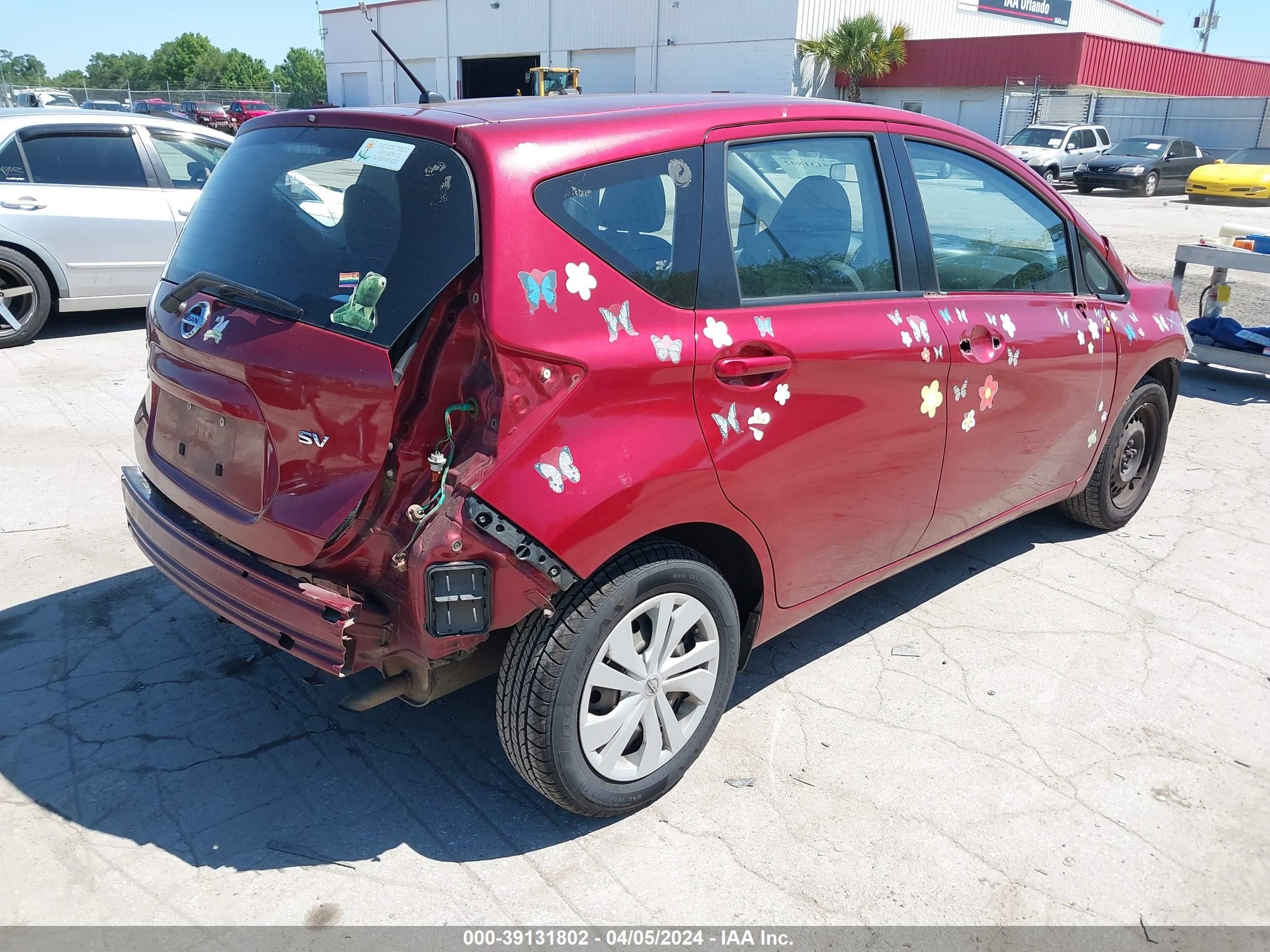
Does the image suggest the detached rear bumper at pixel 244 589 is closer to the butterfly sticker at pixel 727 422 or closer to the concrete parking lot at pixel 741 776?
the concrete parking lot at pixel 741 776

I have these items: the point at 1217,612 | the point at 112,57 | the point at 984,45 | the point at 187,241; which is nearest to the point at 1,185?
the point at 187,241

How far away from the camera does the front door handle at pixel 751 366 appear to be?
8.98 feet

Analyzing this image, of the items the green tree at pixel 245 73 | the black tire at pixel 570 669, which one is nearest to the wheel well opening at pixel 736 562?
the black tire at pixel 570 669

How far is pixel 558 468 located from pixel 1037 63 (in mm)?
38936

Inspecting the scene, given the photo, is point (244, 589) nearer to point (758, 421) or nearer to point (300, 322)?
point (300, 322)

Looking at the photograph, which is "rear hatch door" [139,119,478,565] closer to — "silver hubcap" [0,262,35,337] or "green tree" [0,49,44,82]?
"silver hubcap" [0,262,35,337]

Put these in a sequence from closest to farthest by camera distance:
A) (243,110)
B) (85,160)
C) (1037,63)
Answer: (85,160), (1037,63), (243,110)

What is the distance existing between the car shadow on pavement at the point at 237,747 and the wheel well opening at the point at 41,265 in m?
5.00

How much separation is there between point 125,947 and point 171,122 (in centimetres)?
821

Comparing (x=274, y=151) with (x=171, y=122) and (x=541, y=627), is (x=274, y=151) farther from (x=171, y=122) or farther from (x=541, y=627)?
(x=171, y=122)

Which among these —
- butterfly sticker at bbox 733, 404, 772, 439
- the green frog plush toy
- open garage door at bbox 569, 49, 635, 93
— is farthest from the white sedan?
open garage door at bbox 569, 49, 635, 93

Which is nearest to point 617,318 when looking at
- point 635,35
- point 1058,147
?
point 1058,147

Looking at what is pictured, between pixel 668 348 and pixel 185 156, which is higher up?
pixel 185 156

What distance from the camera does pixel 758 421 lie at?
2852 millimetres
